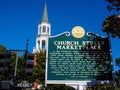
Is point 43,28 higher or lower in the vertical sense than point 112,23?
higher

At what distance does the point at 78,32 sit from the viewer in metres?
23.4

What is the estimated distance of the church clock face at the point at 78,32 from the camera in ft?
76.6

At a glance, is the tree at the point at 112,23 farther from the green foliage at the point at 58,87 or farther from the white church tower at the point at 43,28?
the white church tower at the point at 43,28

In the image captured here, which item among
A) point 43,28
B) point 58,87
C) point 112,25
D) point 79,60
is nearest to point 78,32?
point 79,60

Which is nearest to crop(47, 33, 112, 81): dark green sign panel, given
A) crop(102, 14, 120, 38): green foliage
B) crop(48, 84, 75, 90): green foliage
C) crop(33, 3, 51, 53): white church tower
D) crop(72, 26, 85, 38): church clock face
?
crop(72, 26, 85, 38): church clock face

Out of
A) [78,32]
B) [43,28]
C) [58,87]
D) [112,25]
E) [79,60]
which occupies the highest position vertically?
[43,28]

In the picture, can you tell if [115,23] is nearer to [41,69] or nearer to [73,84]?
[73,84]

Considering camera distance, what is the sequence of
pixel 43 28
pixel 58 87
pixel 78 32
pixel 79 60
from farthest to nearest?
pixel 43 28 → pixel 58 87 → pixel 78 32 → pixel 79 60

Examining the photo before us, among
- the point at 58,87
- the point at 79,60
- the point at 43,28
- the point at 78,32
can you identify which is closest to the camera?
the point at 79,60

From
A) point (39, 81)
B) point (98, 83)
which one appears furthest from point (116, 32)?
point (39, 81)

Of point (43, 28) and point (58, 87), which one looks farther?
point (43, 28)

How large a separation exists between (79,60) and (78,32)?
7.12 feet

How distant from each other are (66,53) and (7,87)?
484cm

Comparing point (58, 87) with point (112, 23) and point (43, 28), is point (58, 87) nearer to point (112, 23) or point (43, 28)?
point (112, 23)
